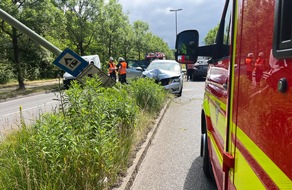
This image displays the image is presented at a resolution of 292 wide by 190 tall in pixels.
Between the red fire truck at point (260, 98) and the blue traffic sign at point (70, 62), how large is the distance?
3.42m

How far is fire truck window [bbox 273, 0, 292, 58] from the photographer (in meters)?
1.11

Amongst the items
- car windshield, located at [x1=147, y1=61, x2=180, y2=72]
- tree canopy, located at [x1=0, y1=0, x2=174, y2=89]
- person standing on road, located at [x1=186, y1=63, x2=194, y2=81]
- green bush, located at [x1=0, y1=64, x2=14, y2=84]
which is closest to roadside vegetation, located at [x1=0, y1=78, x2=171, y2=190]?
car windshield, located at [x1=147, y1=61, x2=180, y2=72]

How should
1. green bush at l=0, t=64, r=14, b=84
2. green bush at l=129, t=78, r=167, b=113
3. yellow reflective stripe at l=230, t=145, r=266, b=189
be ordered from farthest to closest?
green bush at l=0, t=64, r=14, b=84, green bush at l=129, t=78, r=167, b=113, yellow reflective stripe at l=230, t=145, r=266, b=189

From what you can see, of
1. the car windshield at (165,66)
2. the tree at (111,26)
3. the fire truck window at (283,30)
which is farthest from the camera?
the tree at (111,26)

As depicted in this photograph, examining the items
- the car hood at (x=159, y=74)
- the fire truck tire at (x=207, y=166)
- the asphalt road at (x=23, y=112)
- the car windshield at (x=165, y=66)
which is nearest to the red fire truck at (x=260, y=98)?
the fire truck tire at (x=207, y=166)

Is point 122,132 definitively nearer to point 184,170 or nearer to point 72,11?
point 184,170

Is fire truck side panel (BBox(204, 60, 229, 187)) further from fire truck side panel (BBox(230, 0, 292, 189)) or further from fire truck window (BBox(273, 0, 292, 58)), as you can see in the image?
fire truck window (BBox(273, 0, 292, 58))

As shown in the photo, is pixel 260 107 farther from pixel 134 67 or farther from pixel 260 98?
pixel 134 67

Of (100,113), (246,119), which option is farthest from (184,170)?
(246,119)

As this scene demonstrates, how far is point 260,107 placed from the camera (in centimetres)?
142

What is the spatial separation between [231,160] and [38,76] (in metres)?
32.4

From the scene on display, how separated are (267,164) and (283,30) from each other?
1.90 feet

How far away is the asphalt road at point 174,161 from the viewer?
4.30 m

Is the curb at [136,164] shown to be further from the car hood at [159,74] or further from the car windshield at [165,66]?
the car windshield at [165,66]
